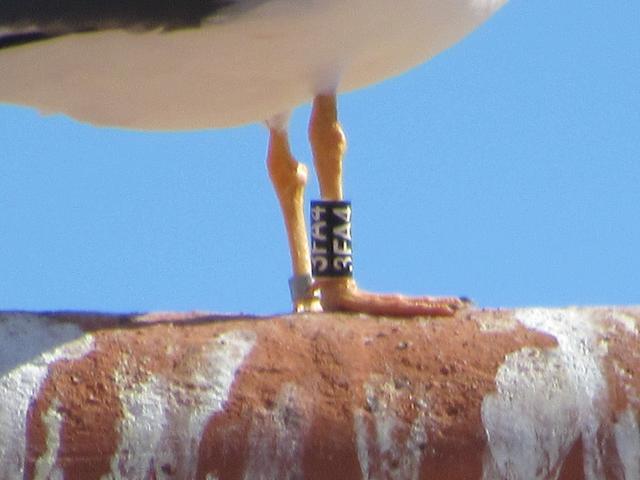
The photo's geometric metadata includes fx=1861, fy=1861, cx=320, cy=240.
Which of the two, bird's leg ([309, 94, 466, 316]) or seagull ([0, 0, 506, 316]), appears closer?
bird's leg ([309, 94, 466, 316])

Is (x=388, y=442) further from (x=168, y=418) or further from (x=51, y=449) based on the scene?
(x=51, y=449)

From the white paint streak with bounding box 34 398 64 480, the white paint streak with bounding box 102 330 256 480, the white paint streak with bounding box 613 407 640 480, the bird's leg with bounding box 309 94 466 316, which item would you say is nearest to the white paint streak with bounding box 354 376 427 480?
the white paint streak with bounding box 102 330 256 480

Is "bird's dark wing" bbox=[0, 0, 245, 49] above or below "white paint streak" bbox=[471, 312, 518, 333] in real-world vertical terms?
above

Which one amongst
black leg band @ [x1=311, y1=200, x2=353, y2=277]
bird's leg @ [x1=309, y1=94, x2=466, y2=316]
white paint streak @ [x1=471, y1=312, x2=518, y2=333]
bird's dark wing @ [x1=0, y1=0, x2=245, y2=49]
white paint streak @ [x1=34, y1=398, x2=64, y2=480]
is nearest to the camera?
white paint streak @ [x1=34, y1=398, x2=64, y2=480]

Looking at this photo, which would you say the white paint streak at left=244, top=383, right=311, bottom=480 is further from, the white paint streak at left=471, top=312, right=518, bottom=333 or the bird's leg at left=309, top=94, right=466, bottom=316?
the bird's leg at left=309, top=94, right=466, bottom=316

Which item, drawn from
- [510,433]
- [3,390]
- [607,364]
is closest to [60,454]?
[3,390]

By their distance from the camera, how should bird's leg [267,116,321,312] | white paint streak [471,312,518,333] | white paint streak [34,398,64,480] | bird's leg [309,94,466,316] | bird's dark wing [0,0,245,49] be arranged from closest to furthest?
white paint streak [34,398,64,480] < white paint streak [471,312,518,333] < bird's leg [309,94,466,316] < bird's dark wing [0,0,245,49] < bird's leg [267,116,321,312]
